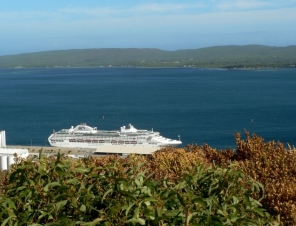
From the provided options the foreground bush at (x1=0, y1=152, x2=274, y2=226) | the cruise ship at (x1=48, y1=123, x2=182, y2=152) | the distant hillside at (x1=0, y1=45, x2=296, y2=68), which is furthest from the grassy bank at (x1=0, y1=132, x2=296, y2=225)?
the distant hillside at (x1=0, y1=45, x2=296, y2=68)

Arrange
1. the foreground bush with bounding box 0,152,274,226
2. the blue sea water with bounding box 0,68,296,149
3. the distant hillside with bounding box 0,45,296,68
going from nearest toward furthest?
the foreground bush with bounding box 0,152,274,226 < the blue sea water with bounding box 0,68,296,149 < the distant hillside with bounding box 0,45,296,68

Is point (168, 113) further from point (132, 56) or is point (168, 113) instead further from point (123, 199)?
point (132, 56)

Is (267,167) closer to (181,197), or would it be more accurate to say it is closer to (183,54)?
(181,197)

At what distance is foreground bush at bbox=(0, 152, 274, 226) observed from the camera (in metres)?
2.23

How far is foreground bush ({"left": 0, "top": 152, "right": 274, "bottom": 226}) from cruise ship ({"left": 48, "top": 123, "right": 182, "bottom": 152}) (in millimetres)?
26279

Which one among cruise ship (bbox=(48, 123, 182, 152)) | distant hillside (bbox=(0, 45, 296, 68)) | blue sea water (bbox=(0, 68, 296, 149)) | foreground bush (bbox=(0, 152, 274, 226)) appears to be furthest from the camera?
distant hillside (bbox=(0, 45, 296, 68))

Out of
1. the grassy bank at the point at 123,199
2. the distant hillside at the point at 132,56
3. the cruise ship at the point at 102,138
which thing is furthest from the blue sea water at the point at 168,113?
the distant hillside at the point at 132,56

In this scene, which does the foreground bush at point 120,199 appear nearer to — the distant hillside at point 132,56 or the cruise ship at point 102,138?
the cruise ship at point 102,138

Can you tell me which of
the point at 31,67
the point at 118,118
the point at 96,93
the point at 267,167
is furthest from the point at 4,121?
the point at 31,67

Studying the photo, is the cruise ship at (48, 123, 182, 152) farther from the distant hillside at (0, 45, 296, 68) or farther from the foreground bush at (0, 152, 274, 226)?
the distant hillside at (0, 45, 296, 68)

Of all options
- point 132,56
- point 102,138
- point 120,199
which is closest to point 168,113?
point 102,138

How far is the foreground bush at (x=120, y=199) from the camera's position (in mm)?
2229

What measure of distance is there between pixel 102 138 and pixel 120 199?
1115 inches

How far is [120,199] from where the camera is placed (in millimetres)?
2418
